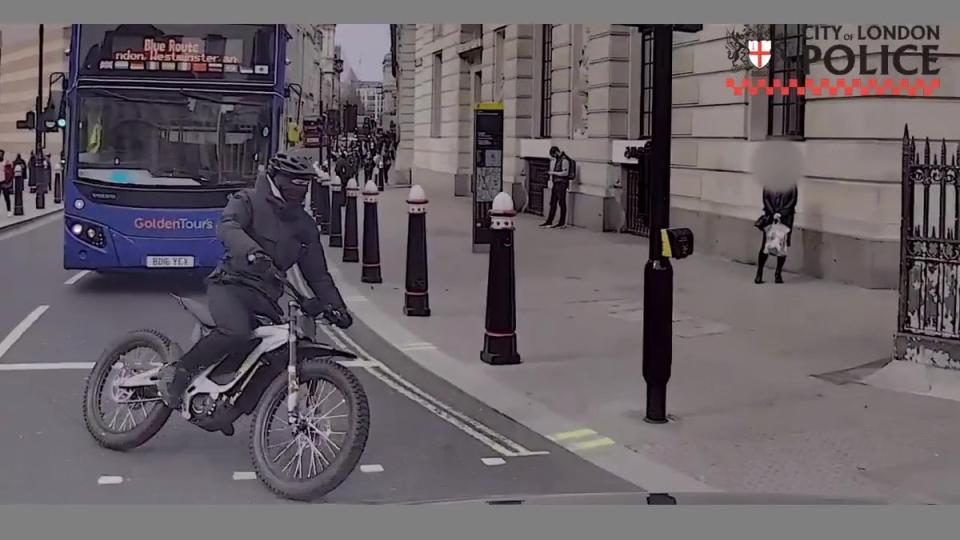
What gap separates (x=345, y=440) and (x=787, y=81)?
23.2ft

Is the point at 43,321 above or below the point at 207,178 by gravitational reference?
below

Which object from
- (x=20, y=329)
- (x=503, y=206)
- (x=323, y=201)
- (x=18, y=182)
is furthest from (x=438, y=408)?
(x=18, y=182)

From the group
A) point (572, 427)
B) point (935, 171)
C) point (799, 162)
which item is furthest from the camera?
point (799, 162)

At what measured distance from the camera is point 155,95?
599 cm

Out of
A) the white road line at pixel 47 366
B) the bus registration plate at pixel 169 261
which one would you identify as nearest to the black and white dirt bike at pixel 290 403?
the bus registration plate at pixel 169 261

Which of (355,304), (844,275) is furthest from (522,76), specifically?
(355,304)

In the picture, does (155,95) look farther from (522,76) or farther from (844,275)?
(522,76)

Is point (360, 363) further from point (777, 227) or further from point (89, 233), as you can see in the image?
point (777, 227)

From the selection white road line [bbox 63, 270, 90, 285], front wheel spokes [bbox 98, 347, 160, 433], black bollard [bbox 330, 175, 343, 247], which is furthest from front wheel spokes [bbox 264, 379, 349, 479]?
white road line [bbox 63, 270, 90, 285]

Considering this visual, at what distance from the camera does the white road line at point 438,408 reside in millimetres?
5906

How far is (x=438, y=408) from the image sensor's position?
6.68 m

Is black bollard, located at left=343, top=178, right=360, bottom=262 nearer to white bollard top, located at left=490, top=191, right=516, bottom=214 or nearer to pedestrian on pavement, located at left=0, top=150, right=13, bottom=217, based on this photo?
white bollard top, located at left=490, top=191, right=516, bottom=214

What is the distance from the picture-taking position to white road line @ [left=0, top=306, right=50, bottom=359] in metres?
7.32

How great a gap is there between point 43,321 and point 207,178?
2.29 metres
